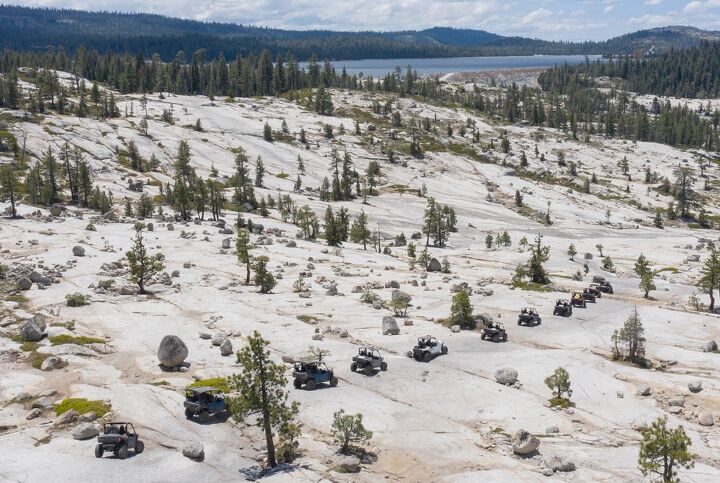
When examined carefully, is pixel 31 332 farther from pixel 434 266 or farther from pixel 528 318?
pixel 434 266

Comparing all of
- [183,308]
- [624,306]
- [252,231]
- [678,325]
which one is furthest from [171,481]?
[252,231]

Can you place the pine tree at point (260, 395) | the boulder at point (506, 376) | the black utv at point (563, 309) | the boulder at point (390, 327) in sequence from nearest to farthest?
1. the pine tree at point (260, 395)
2. the boulder at point (506, 376)
3. the boulder at point (390, 327)
4. the black utv at point (563, 309)

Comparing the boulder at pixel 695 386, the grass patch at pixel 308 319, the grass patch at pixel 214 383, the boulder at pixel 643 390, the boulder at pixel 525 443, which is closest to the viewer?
the boulder at pixel 525 443

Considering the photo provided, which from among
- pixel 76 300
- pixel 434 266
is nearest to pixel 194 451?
pixel 76 300

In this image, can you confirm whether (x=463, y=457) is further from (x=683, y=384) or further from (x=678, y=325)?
(x=678, y=325)

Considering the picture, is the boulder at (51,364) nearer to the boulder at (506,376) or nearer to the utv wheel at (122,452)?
the utv wheel at (122,452)

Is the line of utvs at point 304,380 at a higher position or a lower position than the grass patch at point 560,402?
higher

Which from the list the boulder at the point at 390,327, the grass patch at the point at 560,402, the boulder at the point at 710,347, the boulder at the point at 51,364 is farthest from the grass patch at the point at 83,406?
the boulder at the point at 710,347
